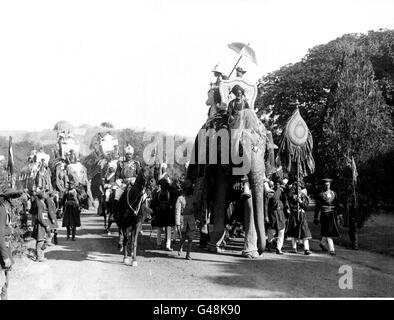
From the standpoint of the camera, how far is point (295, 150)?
15969 millimetres

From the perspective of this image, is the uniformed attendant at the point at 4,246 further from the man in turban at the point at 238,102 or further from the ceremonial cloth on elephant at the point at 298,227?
the ceremonial cloth on elephant at the point at 298,227

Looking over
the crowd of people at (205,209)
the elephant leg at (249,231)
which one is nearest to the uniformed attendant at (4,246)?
the crowd of people at (205,209)

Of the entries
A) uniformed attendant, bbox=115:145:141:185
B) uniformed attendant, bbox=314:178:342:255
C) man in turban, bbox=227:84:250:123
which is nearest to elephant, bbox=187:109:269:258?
man in turban, bbox=227:84:250:123

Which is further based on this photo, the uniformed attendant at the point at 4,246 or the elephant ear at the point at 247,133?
the elephant ear at the point at 247,133

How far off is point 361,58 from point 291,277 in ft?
43.2

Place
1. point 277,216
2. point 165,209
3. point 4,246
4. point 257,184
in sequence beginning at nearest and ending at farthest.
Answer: point 4,246 → point 257,184 → point 277,216 → point 165,209

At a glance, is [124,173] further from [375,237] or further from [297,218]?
[375,237]

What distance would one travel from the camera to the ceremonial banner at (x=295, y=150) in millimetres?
15930

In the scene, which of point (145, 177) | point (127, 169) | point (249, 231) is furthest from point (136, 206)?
point (127, 169)

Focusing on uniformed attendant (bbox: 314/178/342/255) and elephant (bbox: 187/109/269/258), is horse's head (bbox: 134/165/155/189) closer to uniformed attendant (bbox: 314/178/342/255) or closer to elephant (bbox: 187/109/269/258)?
elephant (bbox: 187/109/269/258)

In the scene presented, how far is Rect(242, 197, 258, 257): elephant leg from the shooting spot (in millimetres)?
12555

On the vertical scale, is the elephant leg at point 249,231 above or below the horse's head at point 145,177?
below

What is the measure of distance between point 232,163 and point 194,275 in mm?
3126

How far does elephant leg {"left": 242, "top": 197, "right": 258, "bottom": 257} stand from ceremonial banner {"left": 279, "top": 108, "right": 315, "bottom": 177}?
11.7ft
